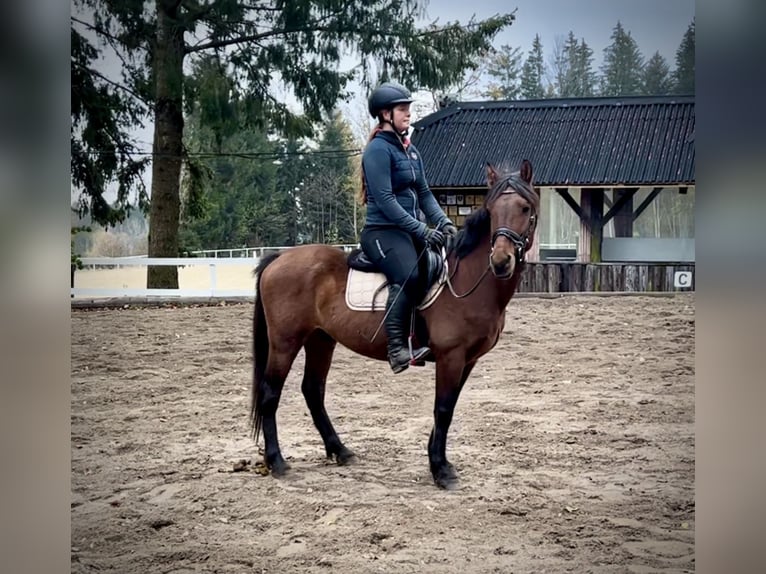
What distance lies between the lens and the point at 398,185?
11.3 feet

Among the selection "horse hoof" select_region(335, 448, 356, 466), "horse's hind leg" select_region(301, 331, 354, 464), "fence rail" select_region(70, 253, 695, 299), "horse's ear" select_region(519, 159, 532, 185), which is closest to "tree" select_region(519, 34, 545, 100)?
"horse's ear" select_region(519, 159, 532, 185)

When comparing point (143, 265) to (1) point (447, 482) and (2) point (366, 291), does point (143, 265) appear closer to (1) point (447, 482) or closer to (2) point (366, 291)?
(2) point (366, 291)

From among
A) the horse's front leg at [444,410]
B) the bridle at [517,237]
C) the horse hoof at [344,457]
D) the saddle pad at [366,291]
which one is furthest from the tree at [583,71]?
the horse hoof at [344,457]

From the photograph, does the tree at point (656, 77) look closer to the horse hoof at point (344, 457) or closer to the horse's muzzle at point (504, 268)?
the horse's muzzle at point (504, 268)

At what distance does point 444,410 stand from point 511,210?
87 cm

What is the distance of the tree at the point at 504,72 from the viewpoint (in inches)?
134

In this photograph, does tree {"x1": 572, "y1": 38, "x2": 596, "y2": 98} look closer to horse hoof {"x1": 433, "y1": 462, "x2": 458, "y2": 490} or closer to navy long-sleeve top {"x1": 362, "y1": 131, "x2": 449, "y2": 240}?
navy long-sleeve top {"x1": 362, "y1": 131, "x2": 449, "y2": 240}

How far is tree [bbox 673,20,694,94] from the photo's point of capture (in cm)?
321

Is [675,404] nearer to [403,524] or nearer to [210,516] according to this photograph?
[403,524]

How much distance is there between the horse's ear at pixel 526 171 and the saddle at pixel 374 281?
1.78 ft

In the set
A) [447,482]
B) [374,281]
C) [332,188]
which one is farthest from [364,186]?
[447,482]

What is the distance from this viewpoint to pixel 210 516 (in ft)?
11.2

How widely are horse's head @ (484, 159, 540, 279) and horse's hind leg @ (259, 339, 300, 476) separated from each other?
3.74 ft
